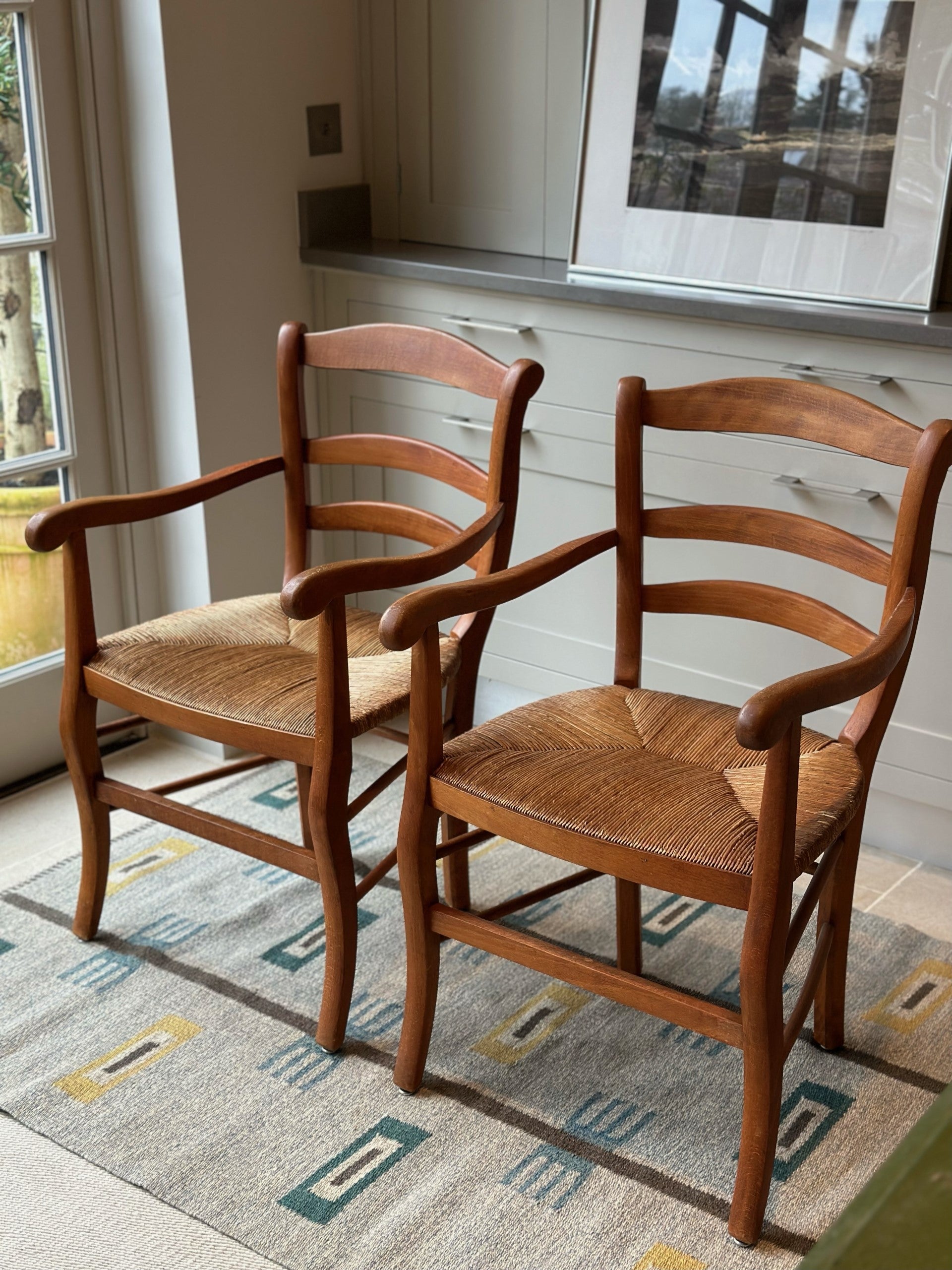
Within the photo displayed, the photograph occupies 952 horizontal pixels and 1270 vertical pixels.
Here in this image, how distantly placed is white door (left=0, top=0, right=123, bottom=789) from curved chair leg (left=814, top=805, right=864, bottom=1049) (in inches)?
61.7

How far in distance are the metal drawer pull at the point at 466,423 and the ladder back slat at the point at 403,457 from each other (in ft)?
1.42

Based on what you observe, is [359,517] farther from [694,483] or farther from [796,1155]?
[796,1155]

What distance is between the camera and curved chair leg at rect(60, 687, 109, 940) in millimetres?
1937

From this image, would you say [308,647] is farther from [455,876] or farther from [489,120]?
[489,120]

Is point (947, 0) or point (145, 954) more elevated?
point (947, 0)

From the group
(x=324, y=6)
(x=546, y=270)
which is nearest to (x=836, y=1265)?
(x=546, y=270)

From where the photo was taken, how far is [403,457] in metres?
2.05

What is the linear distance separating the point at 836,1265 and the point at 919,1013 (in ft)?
4.94

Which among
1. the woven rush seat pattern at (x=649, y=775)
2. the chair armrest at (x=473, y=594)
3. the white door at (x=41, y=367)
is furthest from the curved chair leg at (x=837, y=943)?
the white door at (x=41, y=367)

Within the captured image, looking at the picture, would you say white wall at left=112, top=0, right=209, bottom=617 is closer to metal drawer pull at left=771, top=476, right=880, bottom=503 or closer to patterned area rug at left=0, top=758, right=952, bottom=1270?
patterned area rug at left=0, top=758, right=952, bottom=1270

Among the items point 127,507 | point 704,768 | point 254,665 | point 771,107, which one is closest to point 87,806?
point 254,665

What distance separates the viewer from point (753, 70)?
2.21 metres

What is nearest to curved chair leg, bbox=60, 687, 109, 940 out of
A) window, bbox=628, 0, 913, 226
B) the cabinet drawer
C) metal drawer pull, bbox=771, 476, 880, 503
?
the cabinet drawer

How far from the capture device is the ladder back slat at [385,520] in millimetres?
2031
